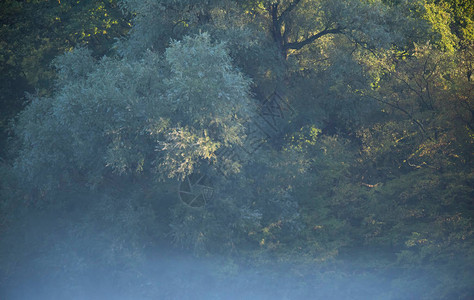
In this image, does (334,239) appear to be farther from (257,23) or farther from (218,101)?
(257,23)

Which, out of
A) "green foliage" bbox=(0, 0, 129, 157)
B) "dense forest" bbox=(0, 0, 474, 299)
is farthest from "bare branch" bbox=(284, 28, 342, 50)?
"green foliage" bbox=(0, 0, 129, 157)

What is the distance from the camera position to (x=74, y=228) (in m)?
17.8

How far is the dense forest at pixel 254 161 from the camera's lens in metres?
15.4

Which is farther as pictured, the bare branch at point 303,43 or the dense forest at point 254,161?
the bare branch at point 303,43

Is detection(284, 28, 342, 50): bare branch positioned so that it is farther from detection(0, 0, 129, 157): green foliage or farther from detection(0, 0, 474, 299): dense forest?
detection(0, 0, 129, 157): green foliage

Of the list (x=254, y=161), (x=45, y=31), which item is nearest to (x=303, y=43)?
(x=254, y=161)

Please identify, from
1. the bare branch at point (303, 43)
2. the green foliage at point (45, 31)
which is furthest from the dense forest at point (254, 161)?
the green foliage at point (45, 31)

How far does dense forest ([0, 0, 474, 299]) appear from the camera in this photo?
50.7 ft

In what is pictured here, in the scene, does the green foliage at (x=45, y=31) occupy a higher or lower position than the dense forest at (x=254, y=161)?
higher

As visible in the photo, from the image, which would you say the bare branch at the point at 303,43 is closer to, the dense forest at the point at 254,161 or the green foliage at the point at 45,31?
the dense forest at the point at 254,161

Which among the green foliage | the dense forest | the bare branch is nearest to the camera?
the dense forest

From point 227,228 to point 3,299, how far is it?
789cm

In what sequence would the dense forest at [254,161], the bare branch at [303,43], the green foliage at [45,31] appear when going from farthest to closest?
the green foliage at [45,31] → the bare branch at [303,43] → the dense forest at [254,161]

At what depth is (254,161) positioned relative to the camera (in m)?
18.2
